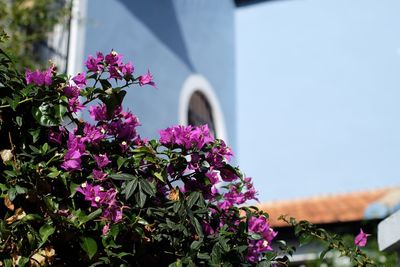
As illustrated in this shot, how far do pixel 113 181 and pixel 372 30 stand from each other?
8.14m

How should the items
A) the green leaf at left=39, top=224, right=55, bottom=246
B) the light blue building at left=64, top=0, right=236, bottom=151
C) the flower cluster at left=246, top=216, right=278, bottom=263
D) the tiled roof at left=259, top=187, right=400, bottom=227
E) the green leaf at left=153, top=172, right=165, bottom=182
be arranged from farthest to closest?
the tiled roof at left=259, top=187, right=400, bottom=227 → the light blue building at left=64, top=0, right=236, bottom=151 → the flower cluster at left=246, top=216, right=278, bottom=263 → the green leaf at left=153, top=172, right=165, bottom=182 → the green leaf at left=39, top=224, right=55, bottom=246

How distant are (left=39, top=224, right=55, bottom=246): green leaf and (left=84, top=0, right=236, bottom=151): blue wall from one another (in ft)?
15.9

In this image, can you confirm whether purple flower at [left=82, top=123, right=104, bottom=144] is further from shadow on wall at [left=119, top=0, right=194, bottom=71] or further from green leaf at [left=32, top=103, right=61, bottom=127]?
shadow on wall at [left=119, top=0, right=194, bottom=71]

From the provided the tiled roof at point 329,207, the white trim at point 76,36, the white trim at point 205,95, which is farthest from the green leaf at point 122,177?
the tiled roof at point 329,207

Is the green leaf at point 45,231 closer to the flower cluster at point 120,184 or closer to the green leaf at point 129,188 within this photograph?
the flower cluster at point 120,184

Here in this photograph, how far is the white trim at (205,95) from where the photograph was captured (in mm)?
8445

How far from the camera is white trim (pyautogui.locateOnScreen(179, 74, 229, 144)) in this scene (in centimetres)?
845

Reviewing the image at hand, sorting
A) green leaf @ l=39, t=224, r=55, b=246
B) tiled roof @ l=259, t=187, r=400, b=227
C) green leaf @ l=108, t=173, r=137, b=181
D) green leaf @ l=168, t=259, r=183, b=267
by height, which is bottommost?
green leaf @ l=168, t=259, r=183, b=267

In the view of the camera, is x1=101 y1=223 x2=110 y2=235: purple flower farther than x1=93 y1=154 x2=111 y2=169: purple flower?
No

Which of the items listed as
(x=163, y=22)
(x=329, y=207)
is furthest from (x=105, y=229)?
(x=329, y=207)

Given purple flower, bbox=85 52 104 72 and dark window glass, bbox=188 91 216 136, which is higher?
dark window glass, bbox=188 91 216 136

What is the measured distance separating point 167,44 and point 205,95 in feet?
3.99

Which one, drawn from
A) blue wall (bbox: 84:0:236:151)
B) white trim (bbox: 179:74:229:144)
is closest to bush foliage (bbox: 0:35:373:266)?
blue wall (bbox: 84:0:236:151)

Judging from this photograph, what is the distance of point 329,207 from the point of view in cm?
964
